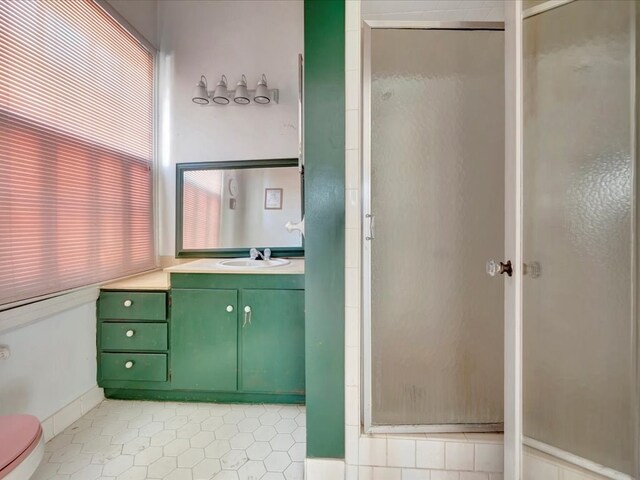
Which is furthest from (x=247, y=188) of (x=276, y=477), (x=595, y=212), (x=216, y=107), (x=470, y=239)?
(x=595, y=212)

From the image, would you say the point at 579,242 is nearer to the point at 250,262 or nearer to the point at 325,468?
the point at 325,468

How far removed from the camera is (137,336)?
1.77 metres

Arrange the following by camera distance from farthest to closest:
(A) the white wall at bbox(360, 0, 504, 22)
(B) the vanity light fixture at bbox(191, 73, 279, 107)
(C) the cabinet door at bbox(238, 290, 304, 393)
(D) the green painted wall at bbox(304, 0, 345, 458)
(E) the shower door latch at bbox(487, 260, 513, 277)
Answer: (B) the vanity light fixture at bbox(191, 73, 279, 107) < (C) the cabinet door at bbox(238, 290, 304, 393) < (A) the white wall at bbox(360, 0, 504, 22) < (D) the green painted wall at bbox(304, 0, 345, 458) < (E) the shower door latch at bbox(487, 260, 513, 277)

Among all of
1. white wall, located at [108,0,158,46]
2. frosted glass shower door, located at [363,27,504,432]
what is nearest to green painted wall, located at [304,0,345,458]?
frosted glass shower door, located at [363,27,504,432]

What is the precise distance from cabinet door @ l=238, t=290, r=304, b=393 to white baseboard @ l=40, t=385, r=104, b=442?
923 mm

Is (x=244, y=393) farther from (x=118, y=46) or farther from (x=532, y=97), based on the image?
(x=118, y=46)

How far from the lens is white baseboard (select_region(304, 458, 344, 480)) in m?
1.19

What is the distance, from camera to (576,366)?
110cm

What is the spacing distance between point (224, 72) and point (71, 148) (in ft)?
3.87

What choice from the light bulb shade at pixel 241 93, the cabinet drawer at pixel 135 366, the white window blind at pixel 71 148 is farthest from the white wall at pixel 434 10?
the cabinet drawer at pixel 135 366

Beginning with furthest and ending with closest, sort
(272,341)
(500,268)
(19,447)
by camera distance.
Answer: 1. (272,341)
2. (500,268)
3. (19,447)

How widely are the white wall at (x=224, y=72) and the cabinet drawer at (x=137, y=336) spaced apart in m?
0.69

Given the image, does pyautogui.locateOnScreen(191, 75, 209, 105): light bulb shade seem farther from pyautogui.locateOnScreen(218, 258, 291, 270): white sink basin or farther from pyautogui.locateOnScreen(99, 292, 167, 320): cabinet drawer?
pyautogui.locateOnScreen(99, 292, 167, 320): cabinet drawer

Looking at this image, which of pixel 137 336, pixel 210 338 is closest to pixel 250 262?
pixel 210 338
